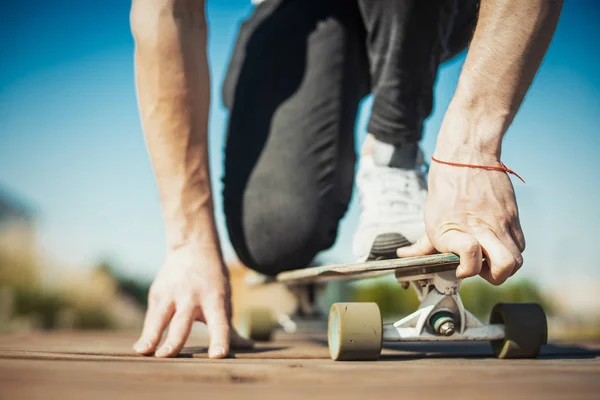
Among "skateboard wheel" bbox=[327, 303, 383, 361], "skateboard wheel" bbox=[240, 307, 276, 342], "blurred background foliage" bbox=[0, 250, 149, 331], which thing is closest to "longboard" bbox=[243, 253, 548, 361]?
"skateboard wheel" bbox=[327, 303, 383, 361]

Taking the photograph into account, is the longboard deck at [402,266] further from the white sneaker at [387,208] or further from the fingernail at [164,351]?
the fingernail at [164,351]

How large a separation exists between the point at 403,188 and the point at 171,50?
0.77 m

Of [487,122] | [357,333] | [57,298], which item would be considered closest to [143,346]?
[357,333]

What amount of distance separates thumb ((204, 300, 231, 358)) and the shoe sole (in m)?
0.43

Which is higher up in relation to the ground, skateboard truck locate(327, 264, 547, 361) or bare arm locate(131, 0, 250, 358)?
bare arm locate(131, 0, 250, 358)

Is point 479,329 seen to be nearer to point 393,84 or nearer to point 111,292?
point 393,84

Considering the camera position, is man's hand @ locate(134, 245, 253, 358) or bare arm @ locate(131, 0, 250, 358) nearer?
man's hand @ locate(134, 245, 253, 358)

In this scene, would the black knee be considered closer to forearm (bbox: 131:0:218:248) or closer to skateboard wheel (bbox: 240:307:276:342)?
skateboard wheel (bbox: 240:307:276:342)

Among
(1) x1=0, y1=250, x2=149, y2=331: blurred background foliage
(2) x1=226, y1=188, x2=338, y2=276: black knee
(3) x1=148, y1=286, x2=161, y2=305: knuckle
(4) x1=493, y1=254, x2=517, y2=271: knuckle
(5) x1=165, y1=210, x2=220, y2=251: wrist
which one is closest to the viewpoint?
(4) x1=493, y1=254, x2=517, y2=271: knuckle

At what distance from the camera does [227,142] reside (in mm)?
2270

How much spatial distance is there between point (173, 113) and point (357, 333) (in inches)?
32.5

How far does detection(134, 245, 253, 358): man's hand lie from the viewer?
4.35 ft

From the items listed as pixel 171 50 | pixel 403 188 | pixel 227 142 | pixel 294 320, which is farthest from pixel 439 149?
pixel 294 320

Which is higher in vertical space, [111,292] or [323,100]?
[323,100]
